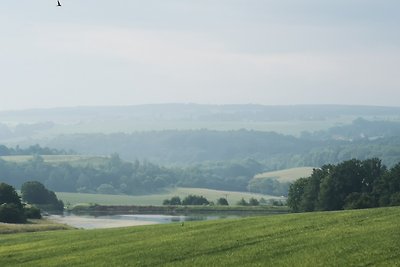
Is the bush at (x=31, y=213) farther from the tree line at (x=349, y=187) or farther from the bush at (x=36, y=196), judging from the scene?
the bush at (x=36, y=196)

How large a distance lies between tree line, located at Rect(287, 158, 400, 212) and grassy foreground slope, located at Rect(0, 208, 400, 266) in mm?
45539

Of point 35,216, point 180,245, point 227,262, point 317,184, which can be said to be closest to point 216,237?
point 180,245

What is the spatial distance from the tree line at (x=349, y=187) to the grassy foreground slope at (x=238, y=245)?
1793 inches

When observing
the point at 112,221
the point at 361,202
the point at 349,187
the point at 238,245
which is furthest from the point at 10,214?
the point at 238,245

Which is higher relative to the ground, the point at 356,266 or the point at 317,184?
the point at 317,184

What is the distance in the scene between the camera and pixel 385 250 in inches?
1711

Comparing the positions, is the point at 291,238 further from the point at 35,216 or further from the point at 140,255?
the point at 35,216

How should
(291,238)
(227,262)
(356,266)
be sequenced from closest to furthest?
1. (356,266)
2. (227,262)
3. (291,238)

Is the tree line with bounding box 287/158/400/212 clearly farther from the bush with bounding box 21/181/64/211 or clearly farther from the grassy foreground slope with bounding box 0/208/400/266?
the bush with bounding box 21/181/64/211

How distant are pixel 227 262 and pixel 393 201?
62.3 metres

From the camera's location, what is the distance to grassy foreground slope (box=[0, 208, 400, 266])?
148 ft

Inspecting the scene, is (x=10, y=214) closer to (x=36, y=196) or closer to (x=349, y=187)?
(x=349, y=187)

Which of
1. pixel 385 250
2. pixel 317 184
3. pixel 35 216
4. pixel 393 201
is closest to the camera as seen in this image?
pixel 385 250

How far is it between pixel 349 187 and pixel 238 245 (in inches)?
3003
